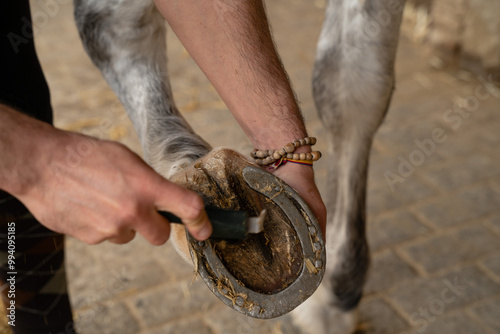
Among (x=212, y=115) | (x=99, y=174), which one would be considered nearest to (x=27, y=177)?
(x=99, y=174)

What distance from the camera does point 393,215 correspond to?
226 cm

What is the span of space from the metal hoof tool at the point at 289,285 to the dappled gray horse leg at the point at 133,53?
0.51 metres

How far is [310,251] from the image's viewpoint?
1.04 meters

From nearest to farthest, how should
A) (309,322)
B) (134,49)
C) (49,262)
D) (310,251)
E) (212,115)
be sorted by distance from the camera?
(310,251)
(49,262)
(134,49)
(309,322)
(212,115)

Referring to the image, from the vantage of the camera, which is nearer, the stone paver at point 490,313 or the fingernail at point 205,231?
the fingernail at point 205,231

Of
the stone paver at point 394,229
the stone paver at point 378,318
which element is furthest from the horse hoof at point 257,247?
the stone paver at point 394,229

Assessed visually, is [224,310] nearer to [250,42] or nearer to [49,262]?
[49,262]

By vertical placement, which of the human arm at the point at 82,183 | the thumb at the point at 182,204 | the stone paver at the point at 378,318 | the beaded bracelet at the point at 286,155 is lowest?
the stone paver at the point at 378,318

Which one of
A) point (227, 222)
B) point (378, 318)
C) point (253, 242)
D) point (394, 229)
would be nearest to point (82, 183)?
point (227, 222)

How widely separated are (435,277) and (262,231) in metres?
1.11

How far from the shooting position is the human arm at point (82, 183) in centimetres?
81

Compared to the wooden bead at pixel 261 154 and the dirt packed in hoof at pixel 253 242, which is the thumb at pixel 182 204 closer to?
the dirt packed in hoof at pixel 253 242

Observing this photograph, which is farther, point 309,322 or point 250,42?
point 309,322

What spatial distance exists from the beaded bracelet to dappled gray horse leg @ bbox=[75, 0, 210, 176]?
410 millimetres
